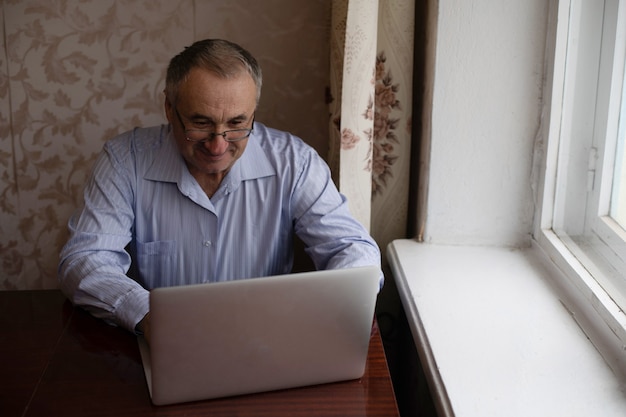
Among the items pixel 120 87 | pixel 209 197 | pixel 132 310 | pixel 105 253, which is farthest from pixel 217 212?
pixel 120 87

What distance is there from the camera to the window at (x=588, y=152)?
4.99 feet

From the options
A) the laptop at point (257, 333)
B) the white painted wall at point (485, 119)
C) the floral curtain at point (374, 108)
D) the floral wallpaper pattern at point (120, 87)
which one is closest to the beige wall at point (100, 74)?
the floral wallpaper pattern at point (120, 87)

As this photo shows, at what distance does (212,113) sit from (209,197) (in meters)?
0.25

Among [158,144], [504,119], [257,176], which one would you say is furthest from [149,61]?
[504,119]

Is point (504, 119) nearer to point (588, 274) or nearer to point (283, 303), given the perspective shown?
point (588, 274)

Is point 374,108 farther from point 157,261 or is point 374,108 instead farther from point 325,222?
point 157,261

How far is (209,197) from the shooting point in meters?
1.77

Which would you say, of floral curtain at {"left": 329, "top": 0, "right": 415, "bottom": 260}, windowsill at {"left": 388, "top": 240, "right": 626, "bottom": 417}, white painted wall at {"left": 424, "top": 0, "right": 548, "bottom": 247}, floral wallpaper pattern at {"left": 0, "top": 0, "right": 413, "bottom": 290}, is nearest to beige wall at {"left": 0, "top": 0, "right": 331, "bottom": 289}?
floral wallpaper pattern at {"left": 0, "top": 0, "right": 413, "bottom": 290}

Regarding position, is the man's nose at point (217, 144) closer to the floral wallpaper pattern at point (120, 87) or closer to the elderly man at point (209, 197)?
the elderly man at point (209, 197)

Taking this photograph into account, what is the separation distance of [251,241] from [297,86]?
53 cm

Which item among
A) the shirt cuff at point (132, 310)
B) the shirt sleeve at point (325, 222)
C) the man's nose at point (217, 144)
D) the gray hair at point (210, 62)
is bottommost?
the shirt cuff at point (132, 310)

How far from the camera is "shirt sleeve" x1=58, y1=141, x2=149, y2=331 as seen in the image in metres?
1.41

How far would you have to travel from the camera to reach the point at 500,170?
1835 millimetres

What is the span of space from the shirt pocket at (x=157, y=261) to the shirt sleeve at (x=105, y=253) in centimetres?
7
